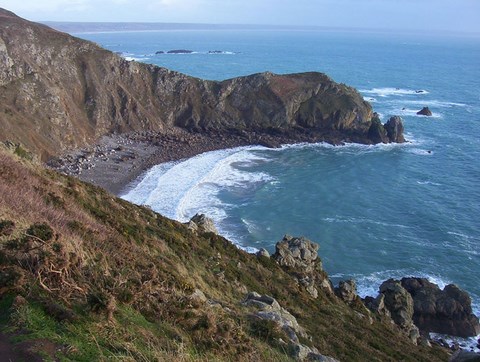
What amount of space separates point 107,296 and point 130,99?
2945 inches

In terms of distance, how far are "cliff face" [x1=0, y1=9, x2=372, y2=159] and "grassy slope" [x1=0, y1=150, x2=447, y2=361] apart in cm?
4561

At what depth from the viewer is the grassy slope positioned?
8500 millimetres

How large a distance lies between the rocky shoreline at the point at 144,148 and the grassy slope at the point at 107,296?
1379 inches

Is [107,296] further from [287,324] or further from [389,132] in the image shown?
[389,132]

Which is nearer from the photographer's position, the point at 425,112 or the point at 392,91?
the point at 425,112

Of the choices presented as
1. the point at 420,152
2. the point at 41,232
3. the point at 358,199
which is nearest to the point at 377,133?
the point at 420,152

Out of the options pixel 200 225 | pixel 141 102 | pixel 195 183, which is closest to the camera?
pixel 200 225

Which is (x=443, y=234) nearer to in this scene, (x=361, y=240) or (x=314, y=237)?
(x=361, y=240)

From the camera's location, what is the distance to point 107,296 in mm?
9539

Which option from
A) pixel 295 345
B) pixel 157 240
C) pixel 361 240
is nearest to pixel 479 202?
pixel 361 240

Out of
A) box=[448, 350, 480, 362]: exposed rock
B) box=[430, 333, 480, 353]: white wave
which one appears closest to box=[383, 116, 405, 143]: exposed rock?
box=[430, 333, 480, 353]: white wave

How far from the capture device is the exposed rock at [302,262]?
99.3 ft

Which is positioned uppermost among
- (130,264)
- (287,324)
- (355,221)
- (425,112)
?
(130,264)

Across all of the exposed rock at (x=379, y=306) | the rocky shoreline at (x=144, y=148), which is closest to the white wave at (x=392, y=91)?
the rocky shoreline at (x=144, y=148)
